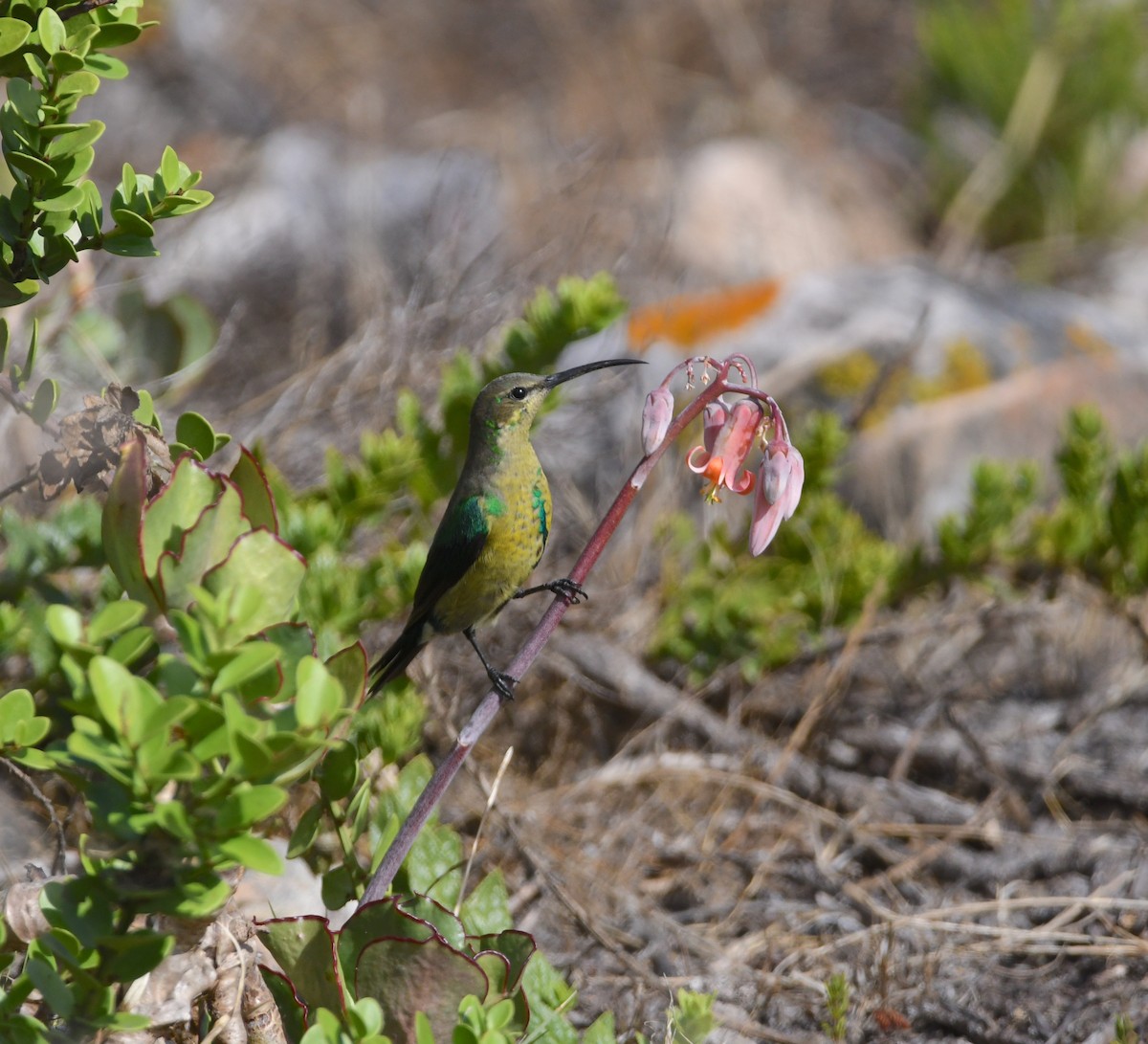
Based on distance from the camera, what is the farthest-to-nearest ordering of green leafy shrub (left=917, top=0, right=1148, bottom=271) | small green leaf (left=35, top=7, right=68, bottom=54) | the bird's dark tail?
green leafy shrub (left=917, top=0, right=1148, bottom=271) → the bird's dark tail → small green leaf (left=35, top=7, right=68, bottom=54)

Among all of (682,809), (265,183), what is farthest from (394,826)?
(265,183)

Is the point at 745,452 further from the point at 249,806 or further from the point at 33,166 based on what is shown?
the point at 33,166

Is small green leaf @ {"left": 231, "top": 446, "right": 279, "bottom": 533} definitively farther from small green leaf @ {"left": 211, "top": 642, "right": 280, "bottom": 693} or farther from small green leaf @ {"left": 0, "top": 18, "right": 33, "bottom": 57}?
small green leaf @ {"left": 0, "top": 18, "right": 33, "bottom": 57}

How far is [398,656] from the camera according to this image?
9.48 feet

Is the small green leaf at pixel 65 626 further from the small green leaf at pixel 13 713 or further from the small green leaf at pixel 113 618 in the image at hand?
the small green leaf at pixel 13 713

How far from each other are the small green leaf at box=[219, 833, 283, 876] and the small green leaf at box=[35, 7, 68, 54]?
1155 mm

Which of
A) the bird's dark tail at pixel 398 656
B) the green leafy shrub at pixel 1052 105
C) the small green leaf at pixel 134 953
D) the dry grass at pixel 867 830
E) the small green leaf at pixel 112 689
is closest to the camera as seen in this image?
the small green leaf at pixel 112 689

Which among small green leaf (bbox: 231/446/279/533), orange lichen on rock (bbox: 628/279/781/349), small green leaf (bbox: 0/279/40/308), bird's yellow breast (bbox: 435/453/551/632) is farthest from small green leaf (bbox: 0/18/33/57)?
orange lichen on rock (bbox: 628/279/781/349)

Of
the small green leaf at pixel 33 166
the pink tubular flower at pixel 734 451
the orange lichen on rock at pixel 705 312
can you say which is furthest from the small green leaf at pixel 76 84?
the orange lichen on rock at pixel 705 312

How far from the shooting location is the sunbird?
2793mm

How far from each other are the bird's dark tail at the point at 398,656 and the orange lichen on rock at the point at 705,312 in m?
2.35

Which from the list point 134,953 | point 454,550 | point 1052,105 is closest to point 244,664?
point 134,953

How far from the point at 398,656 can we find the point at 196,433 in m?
1.09

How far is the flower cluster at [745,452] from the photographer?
1.83m
